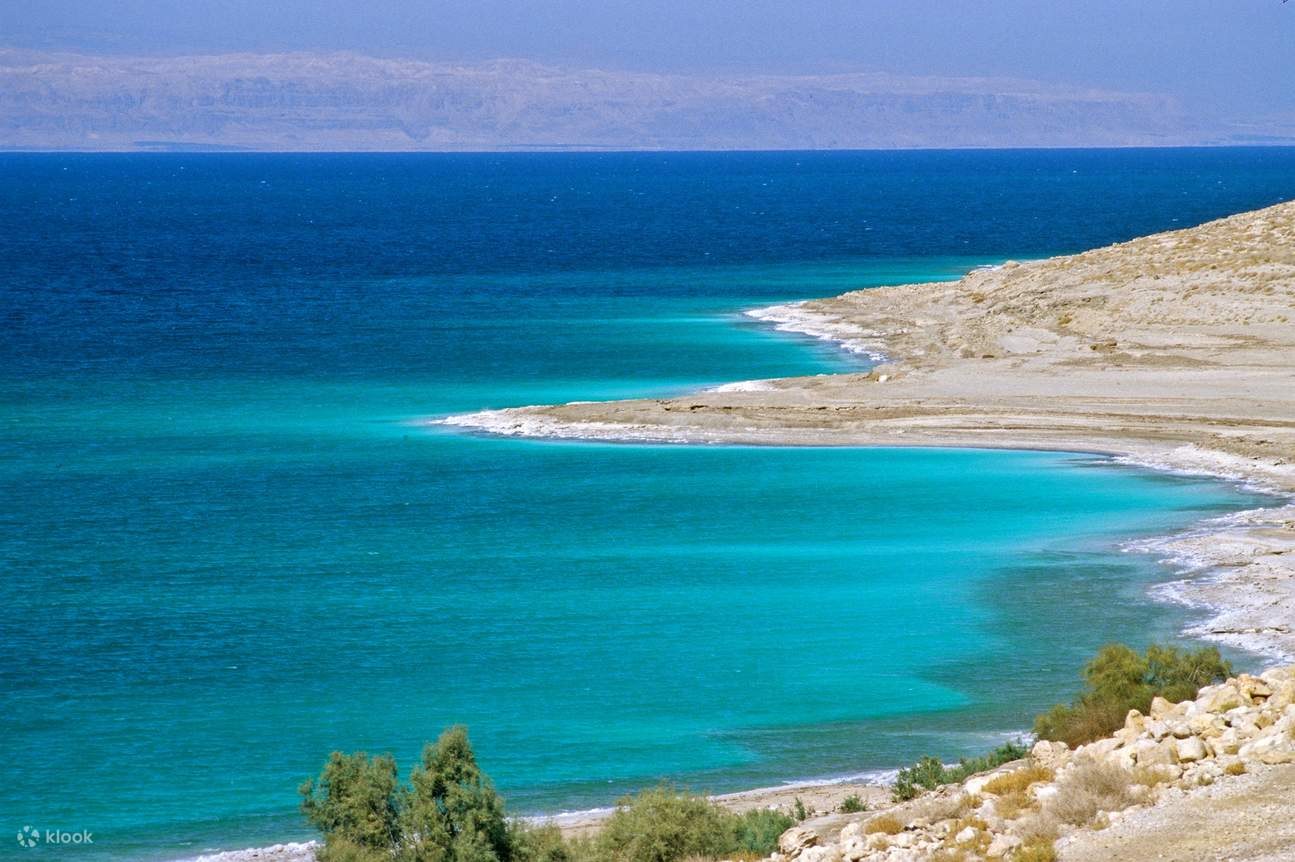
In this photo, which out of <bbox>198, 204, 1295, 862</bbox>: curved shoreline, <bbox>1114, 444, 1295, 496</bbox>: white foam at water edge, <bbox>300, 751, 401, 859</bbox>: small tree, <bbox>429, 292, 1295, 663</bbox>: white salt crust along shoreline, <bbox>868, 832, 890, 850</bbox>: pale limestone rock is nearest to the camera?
<bbox>868, 832, 890, 850</bbox>: pale limestone rock

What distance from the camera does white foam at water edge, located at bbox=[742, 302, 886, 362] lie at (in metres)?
60.9

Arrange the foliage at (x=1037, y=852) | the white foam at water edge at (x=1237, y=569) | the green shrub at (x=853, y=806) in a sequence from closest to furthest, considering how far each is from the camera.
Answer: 1. the foliage at (x=1037, y=852)
2. the green shrub at (x=853, y=806)
3. the white foam at water edge at (x=1237, y=569)

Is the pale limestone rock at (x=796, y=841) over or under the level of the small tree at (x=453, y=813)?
under

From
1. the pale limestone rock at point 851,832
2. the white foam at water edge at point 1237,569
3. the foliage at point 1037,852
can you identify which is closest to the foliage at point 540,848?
the pale limestone rock at point 851,832

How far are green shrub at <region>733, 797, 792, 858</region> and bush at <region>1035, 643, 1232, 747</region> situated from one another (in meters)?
Answer: 3.31

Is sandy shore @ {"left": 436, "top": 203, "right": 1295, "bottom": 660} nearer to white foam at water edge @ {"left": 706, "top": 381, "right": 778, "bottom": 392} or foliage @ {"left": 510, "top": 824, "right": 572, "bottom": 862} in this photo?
white foam at water edge @ {"left": 706, "top": 381, "right": 778, "bottom": 392}

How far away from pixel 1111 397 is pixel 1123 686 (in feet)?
92.2

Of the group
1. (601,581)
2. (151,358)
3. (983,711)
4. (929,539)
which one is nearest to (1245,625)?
(983,711)

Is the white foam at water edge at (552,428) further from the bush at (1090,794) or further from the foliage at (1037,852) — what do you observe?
the foliage at (1037,852)

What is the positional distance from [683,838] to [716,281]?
74.0 meters

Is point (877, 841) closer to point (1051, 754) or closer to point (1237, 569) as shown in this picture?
point (1051, 754)

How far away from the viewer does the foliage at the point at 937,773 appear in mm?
18156

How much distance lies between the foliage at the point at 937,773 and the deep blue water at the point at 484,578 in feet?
9.50

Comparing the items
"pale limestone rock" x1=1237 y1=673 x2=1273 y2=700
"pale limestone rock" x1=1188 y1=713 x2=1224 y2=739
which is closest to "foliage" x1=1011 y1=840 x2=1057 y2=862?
"pale limestone rock" x1=1188 y1=713 x2=1224 y2=739
